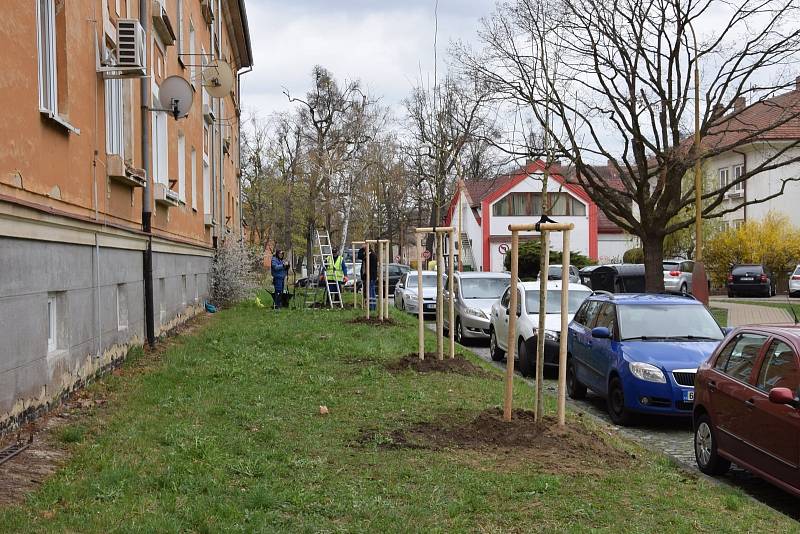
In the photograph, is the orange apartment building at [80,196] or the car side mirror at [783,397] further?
the orange apartment building at [80,196]

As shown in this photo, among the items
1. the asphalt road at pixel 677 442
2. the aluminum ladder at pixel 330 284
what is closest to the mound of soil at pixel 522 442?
the asphalt road at pixel 677 442

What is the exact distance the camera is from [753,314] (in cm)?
2773

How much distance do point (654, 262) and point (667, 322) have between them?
51.5ft

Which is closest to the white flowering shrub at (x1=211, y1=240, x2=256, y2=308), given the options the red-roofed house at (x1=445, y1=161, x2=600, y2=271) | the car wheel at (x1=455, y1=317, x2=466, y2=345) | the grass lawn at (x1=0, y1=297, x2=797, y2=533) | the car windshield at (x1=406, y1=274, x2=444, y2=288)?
the car windshield at (x1=406, y1=274, x2=444, y2=288)

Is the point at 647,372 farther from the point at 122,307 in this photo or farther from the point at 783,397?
the point at 122,307

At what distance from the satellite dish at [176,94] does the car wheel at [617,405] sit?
26.2 ft

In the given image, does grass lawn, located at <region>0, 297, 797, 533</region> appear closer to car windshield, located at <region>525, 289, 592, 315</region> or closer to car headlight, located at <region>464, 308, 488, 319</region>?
car windshield, located at <region>525, 289, 592, 315</region>

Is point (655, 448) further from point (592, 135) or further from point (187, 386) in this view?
point (592, 135)

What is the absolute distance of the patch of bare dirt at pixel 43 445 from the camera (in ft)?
17.6

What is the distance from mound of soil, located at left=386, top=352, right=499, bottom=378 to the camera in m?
11.9

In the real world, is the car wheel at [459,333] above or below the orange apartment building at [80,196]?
below

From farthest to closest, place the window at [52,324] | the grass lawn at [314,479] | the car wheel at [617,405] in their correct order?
1. the car wheel at [617,405]
2. the window at [52,324]
3. the grass lawn at [314,479]

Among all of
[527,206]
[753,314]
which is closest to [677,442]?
[753,314]

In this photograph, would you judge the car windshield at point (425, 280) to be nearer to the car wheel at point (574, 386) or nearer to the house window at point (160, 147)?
the house window at point (160, 147)
